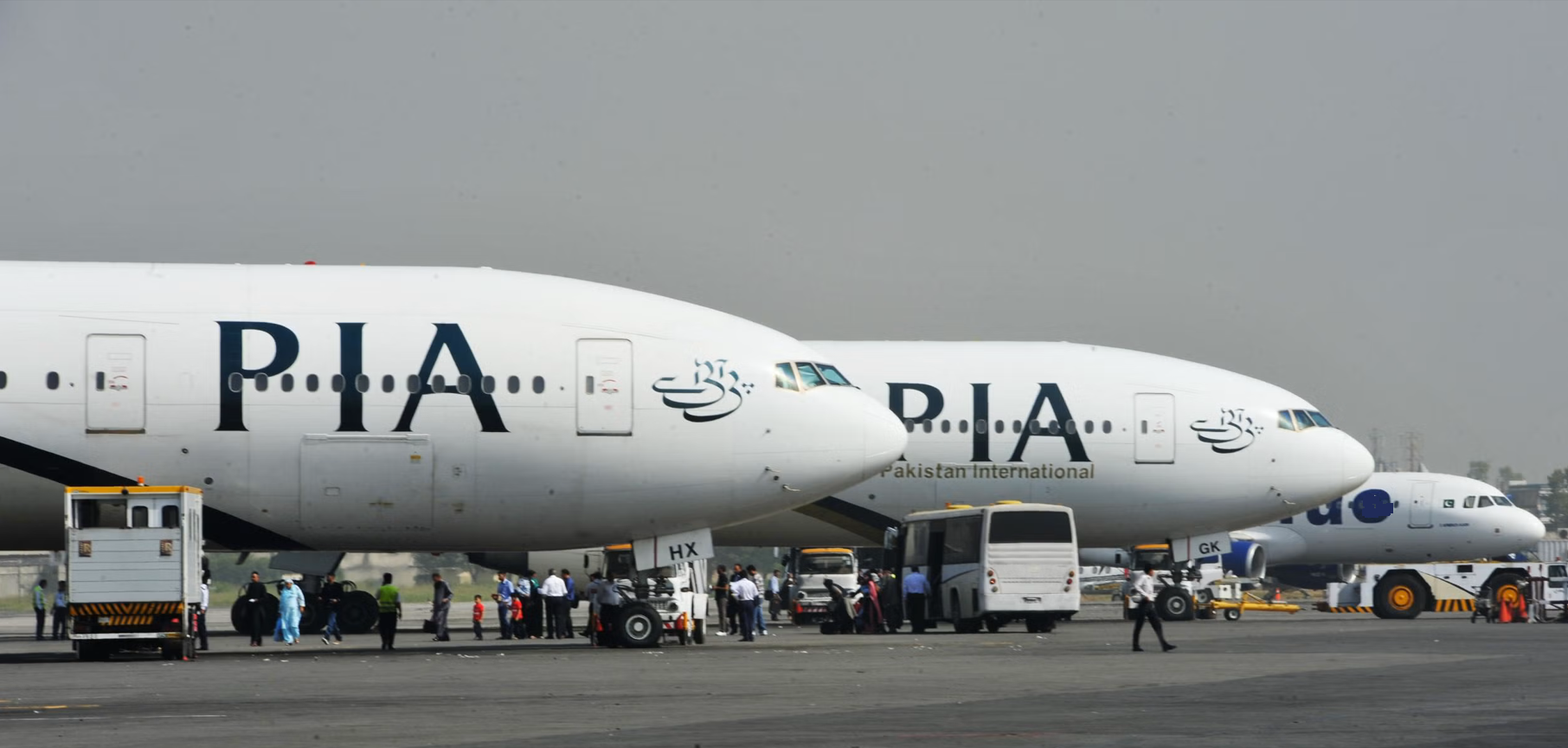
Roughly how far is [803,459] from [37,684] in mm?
14075

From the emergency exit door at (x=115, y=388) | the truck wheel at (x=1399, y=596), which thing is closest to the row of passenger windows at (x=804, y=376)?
the emergency exit door at (x=115, y=388)

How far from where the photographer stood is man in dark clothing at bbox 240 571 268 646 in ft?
128

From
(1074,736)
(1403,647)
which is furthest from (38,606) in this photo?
(1074,736)

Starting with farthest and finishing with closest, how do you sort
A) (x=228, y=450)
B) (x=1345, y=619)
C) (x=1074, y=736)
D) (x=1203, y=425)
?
(x=1345, y=619) → (x=1203, y=425) → (x=228, y=450) → (x=1074, y=736)

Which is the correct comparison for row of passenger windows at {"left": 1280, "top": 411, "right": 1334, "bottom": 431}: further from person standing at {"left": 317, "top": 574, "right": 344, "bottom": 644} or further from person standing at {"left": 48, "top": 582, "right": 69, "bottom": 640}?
person standing at {"left": 48, "top": 582, "right": 69, "bottom": 640}

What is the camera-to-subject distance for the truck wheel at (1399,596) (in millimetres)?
57906

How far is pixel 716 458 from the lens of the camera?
33.8 m

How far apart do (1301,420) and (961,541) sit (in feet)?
34.2

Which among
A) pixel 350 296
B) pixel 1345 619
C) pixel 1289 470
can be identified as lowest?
pixel 1345 619

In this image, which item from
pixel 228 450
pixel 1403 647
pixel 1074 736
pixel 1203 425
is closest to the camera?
pixel 1074 736

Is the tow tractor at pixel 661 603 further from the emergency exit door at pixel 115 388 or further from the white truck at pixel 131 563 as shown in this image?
the emergency exit door at pixel 115 388

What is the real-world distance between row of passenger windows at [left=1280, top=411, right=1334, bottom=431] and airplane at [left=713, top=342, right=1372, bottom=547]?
55 millimetres

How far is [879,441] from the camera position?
114 ft

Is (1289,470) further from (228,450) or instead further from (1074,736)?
(1074,736)
